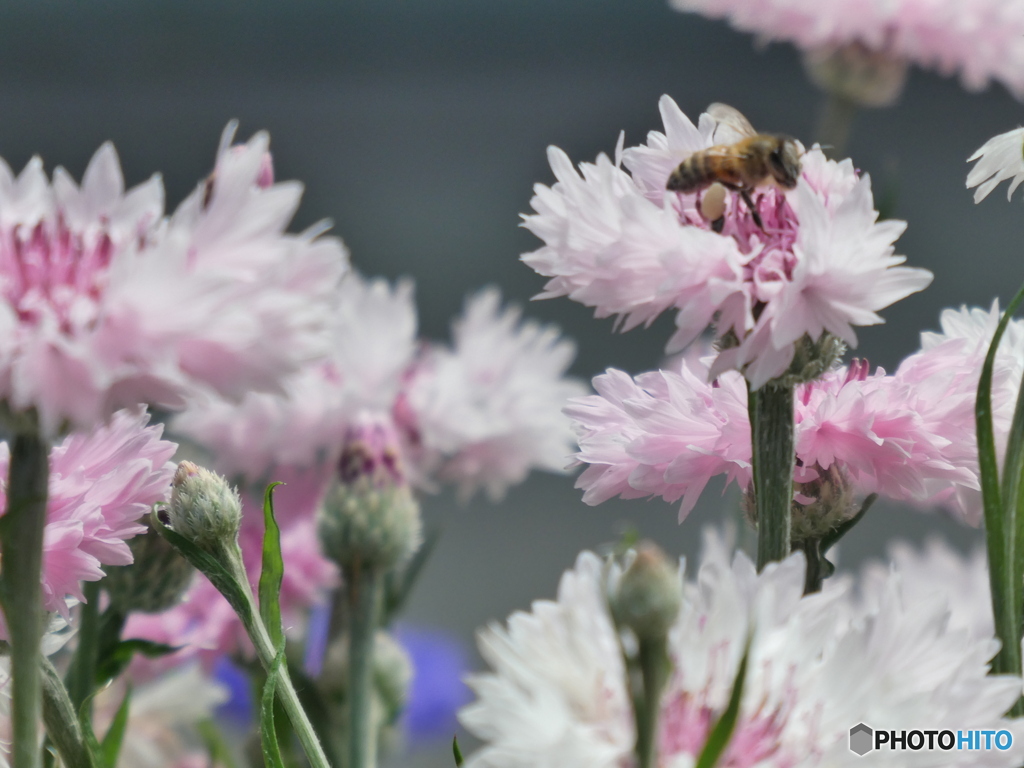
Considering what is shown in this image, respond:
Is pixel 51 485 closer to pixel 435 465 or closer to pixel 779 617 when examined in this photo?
pixel 779 617

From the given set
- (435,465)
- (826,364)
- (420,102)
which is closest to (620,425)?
(826,364)

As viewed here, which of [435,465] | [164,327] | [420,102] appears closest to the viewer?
[164,327]

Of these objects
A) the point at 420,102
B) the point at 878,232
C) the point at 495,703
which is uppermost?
the point at 420,102

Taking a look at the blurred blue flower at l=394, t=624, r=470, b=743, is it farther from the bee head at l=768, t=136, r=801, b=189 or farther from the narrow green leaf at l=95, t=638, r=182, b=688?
the bee head at l=768, t=136, r=801, b=189

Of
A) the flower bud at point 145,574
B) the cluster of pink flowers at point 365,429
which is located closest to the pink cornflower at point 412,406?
the cluster of pink flowers at point 365,429

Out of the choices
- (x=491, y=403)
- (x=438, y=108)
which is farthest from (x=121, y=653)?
(x=438, y=108)

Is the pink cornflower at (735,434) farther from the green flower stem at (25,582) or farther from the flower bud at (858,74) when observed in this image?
the flower bud at (858,74)

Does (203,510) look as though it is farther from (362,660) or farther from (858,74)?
(858,74)
